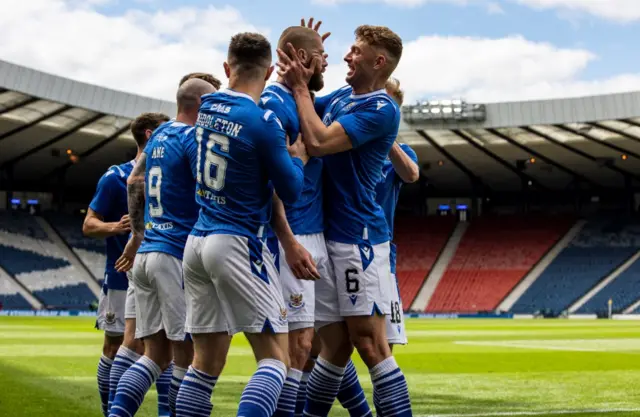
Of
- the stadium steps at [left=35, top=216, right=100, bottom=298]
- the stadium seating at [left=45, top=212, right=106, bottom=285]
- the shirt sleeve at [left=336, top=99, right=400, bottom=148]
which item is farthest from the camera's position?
the stadium seating at [left=45, top=212, right=106, bottom=285]

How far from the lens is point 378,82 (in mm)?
5273

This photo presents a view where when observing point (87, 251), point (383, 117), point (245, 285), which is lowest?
point (87, 251)

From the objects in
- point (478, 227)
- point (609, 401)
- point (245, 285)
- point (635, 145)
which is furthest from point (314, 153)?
point (478, 227)

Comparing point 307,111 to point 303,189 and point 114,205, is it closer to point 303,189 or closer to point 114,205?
point 303,189

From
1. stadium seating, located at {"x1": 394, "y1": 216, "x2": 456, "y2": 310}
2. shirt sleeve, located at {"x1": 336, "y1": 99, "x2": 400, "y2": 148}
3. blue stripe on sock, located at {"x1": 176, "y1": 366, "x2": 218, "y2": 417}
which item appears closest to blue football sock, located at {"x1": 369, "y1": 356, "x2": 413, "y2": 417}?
blue stripe on sock, located at {"x1": 176, "y1": 366, "x2": 218, "y2": 417}

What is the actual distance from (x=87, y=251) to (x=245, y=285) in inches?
1831

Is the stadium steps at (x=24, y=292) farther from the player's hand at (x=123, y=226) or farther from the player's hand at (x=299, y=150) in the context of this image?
the player's hand at (x=299, y=150)

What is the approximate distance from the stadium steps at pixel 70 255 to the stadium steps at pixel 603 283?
2347cm

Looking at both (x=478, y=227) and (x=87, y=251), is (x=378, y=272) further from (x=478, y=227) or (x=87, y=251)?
(x=478, y=227)

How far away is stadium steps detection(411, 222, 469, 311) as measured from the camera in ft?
153

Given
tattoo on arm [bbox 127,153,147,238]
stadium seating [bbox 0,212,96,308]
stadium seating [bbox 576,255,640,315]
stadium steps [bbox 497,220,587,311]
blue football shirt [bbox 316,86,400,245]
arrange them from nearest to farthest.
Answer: blue football shirt [bbox 316,86,400,245] → tattoo on arm [bbox 127,153,147,238] → stadium seating [bbox 576,255,640,315] → stadium seating [bbox 0,212,96,308] → stadium steps [bbox 497,220,587,311]

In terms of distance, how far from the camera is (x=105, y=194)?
277 inches

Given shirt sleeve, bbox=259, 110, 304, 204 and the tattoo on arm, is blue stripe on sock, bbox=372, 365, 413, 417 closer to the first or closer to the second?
shirt sleeve, bbox=259, 110, 304, 204

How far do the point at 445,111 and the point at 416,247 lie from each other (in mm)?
17155
